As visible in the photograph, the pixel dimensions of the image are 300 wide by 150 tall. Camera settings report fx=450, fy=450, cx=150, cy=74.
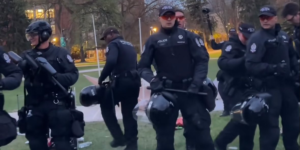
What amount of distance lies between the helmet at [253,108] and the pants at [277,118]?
0.10m

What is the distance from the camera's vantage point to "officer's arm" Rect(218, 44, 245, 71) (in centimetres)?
612

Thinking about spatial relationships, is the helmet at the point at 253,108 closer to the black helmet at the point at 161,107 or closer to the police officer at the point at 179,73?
the police officer at the point at 179,73

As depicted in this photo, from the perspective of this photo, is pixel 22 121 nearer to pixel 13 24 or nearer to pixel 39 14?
pixel 13 24

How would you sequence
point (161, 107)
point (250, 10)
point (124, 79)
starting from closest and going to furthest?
1. point (161, 107)
2. point (124, 79)
3. point (250, 10)

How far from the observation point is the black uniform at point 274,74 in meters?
5.41

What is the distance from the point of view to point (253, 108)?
5.32 metres

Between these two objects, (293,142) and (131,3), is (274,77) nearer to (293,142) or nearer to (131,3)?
(293,142)

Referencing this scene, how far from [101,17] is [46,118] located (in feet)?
114

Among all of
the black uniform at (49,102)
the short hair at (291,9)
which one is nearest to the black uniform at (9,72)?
the black uniform at (49,102)

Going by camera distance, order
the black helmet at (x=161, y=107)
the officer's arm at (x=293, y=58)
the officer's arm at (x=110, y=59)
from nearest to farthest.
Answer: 1. the black helmet at (x=161, y=107)
2. the officer's arm at (x=293, y=58)
3. the officer's arm at (x=110, y=59)

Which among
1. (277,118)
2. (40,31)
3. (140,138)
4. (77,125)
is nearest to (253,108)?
(277,118)

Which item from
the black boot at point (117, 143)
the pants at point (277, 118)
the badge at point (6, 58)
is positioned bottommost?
the black boot at point (117, 143)

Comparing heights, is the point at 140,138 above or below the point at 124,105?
below

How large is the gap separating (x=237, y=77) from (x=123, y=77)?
5.88ft
